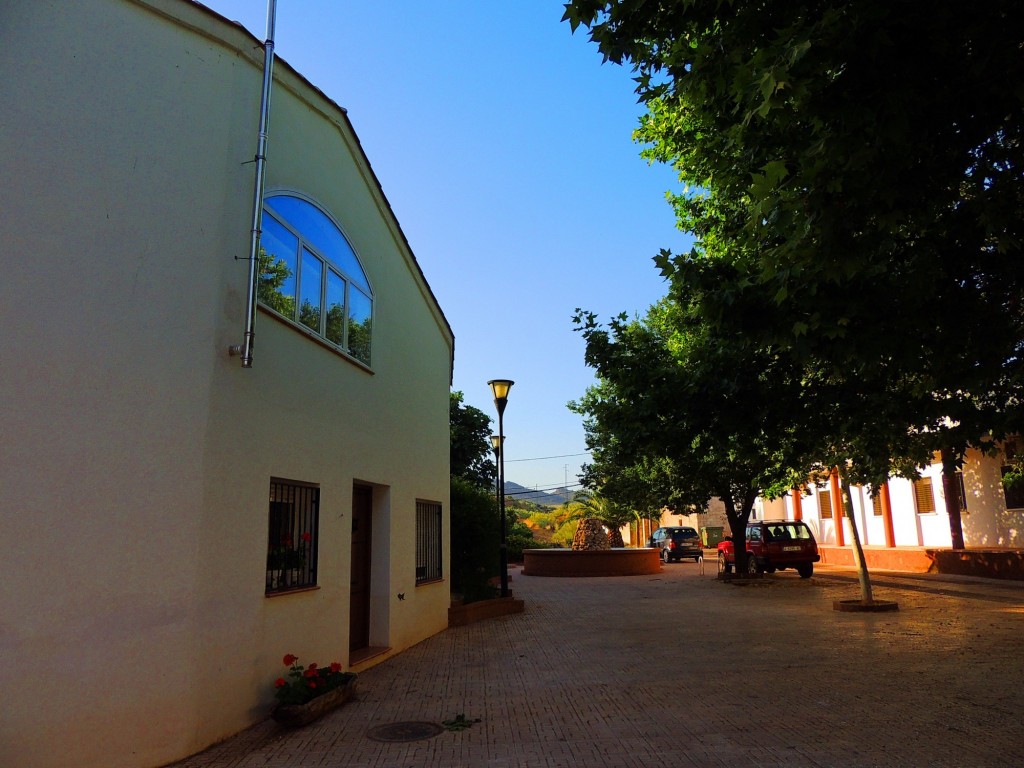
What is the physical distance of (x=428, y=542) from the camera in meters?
12.4

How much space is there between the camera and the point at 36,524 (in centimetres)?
470

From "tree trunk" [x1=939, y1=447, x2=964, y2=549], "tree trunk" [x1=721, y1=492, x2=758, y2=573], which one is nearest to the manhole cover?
"tree trunk" [x1=721, y1=492, x2=758, y2=573]

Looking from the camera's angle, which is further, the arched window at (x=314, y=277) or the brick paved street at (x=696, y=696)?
the arched window at (x=314, y=277)

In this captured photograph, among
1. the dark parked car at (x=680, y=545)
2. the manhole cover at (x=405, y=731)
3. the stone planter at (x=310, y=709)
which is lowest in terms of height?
the manhole cover at (x=405, y=731)

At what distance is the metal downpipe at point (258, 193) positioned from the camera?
6.27m

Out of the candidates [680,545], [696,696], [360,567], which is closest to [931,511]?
[680,545]

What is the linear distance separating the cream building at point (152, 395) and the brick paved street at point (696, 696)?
915 millimetres

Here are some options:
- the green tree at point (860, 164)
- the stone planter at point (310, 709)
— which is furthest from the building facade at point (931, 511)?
the stone planter at point (310, 709)

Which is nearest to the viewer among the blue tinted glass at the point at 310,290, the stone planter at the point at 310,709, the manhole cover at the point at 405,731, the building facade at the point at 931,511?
the manhole cover at the point at 405,731

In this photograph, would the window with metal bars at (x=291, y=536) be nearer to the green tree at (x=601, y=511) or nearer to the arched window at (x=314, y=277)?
the arched window at (x=314, y=277)

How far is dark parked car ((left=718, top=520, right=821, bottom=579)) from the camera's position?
21828 mm

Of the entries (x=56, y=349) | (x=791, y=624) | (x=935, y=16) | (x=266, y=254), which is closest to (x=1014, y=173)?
(x=935, y=16)

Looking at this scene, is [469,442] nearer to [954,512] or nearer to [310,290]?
[954,512]

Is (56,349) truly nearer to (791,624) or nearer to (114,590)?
(114,590)
